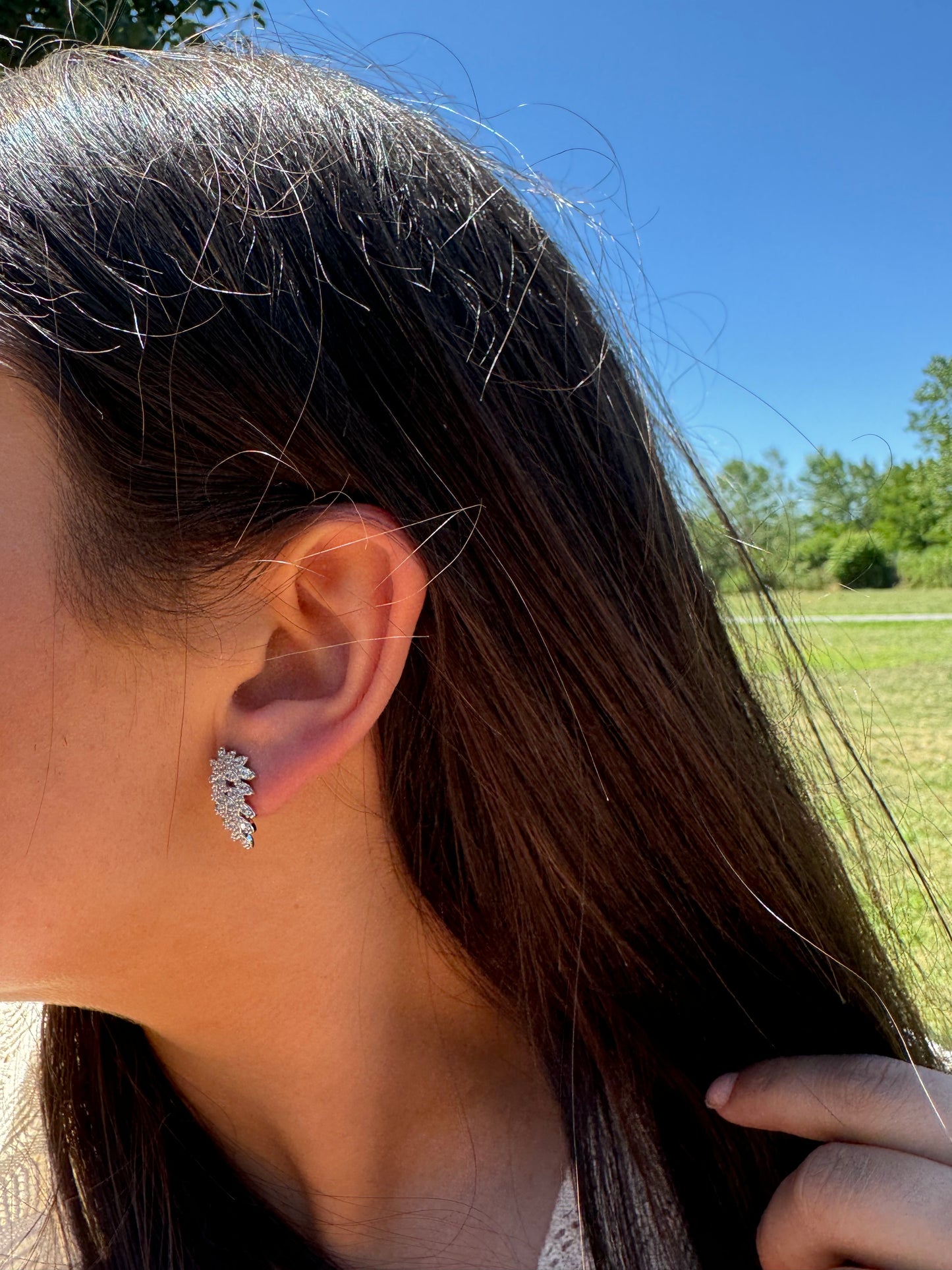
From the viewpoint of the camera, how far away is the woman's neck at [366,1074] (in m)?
1.17

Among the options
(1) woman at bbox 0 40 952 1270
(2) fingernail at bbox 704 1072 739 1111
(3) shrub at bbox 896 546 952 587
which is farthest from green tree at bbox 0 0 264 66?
(3) shrub at bbox 896 546 952 587

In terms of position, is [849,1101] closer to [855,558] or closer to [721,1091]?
[721,1091]

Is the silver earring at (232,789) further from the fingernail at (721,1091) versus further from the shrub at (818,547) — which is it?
the shrub at (818,547)

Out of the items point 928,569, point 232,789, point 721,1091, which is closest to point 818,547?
point 721,1091

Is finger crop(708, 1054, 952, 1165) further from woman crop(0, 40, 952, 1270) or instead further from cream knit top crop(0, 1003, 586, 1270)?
cream knit top crop(0, 1003, 586, 1270)

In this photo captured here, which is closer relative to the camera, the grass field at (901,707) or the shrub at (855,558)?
the grass field at (901,707)

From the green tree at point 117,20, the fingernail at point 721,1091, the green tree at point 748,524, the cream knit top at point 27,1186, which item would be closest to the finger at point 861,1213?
the fingernail at point 721,1091

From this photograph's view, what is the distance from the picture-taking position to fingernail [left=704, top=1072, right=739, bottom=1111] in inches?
47.5

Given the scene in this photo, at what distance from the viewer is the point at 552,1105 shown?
1332 millimetres

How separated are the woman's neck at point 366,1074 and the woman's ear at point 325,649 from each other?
0.12 m

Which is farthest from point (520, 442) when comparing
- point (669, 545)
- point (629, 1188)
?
point (629, 1188)

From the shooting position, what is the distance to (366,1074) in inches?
50.1

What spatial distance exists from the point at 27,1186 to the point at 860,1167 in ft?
4.18

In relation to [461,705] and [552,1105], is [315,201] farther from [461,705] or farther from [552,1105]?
[552,1105]
